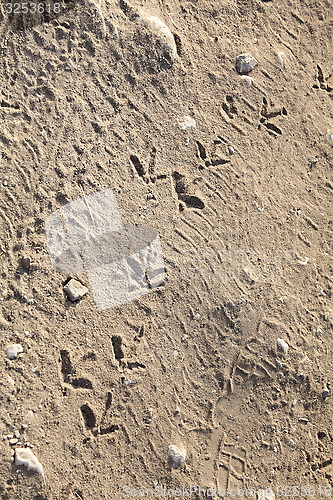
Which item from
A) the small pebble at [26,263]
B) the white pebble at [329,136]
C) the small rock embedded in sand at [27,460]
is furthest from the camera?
the white pebble at [329,136]

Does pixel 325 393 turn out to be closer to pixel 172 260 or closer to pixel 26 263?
pixel 172 260

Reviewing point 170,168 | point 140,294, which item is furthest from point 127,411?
point 170,168

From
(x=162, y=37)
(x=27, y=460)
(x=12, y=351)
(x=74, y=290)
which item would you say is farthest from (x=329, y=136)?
(x=27, y=460)

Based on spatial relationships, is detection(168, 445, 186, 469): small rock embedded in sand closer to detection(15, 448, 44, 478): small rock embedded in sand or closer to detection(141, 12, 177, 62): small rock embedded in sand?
detection(15, 448, 44, 478): small rock embedded in sand

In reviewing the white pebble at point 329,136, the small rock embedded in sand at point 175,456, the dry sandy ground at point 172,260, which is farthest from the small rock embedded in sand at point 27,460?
the white pebble at point 329,136

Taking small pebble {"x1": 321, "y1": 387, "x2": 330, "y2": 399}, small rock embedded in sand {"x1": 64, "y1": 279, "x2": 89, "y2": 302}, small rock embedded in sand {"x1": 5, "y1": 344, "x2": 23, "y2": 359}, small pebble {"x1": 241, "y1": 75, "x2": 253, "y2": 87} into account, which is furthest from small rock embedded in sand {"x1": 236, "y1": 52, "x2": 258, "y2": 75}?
small rock embedded in sand {"x1": 5, "y1": 344, "x2": 23, "y2": 359}

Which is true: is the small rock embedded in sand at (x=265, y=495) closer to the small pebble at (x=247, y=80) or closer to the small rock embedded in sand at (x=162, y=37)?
the small pebble at (x=247, y=80)
